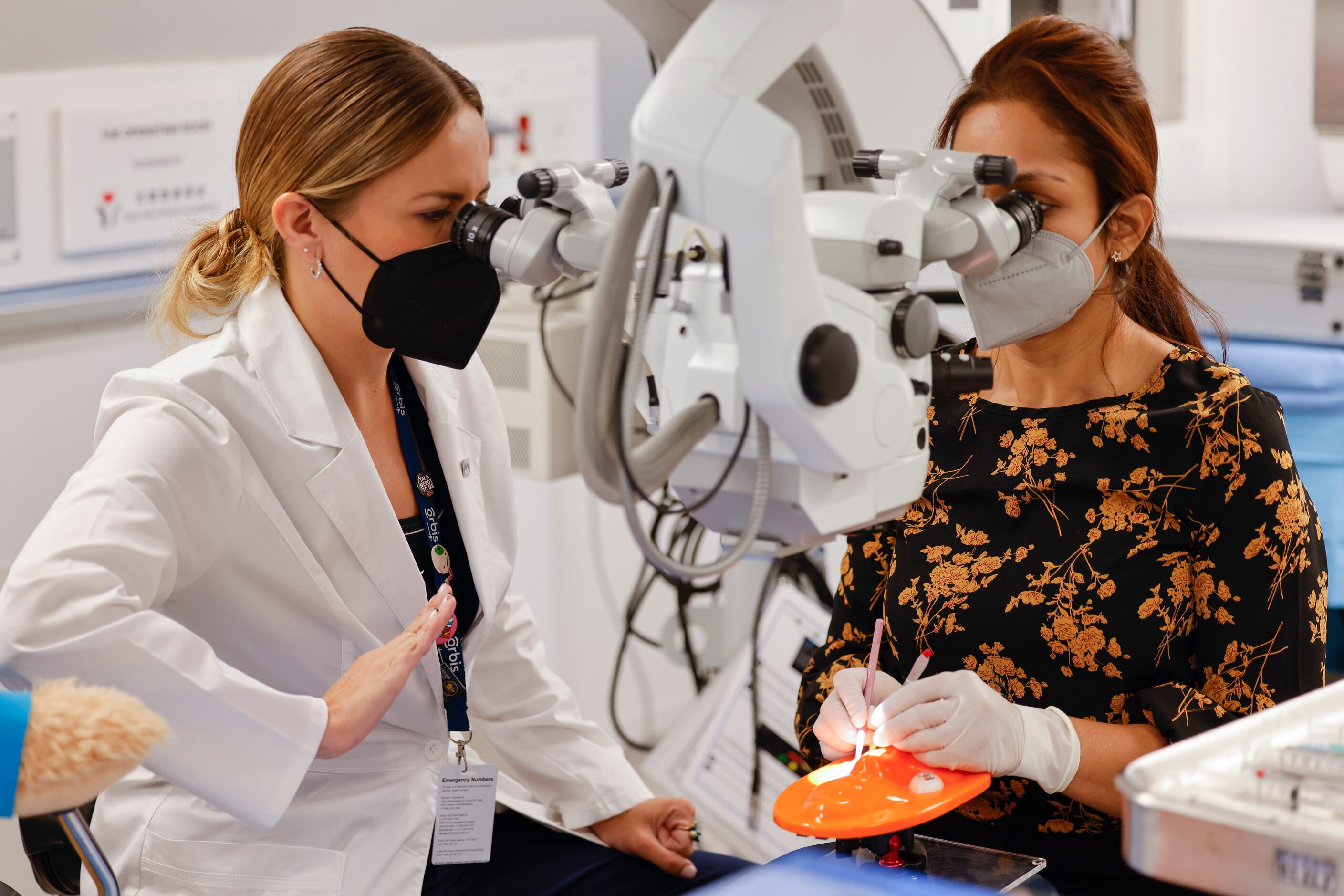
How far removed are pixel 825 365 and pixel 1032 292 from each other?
1.91 feet

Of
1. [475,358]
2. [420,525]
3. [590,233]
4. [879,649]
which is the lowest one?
[879,649]

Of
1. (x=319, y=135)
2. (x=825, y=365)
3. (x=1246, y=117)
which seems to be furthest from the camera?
(x=1246, y=117)

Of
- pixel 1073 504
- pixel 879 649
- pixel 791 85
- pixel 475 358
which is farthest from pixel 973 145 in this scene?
pixel 475 358

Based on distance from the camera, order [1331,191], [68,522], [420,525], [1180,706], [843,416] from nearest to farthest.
Answer: [843,416], [68,522], [1180,706], [420,525], [1331,191]

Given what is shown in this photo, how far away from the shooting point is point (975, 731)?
123 cm

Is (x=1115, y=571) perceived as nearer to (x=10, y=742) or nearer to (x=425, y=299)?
(x=425, y=299)

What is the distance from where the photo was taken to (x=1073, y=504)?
1.49 meters

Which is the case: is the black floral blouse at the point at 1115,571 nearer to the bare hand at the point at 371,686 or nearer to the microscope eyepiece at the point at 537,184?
the bare hand at the point at 371,686

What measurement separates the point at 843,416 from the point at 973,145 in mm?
674

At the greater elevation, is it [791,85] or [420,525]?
[791,85]

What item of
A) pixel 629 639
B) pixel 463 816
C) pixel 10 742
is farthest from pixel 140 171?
pixel 629 639

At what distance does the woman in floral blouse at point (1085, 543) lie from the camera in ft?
4.42

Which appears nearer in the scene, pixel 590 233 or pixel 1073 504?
pixel 590 233

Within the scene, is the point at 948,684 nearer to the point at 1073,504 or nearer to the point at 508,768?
the point at 1073,504
